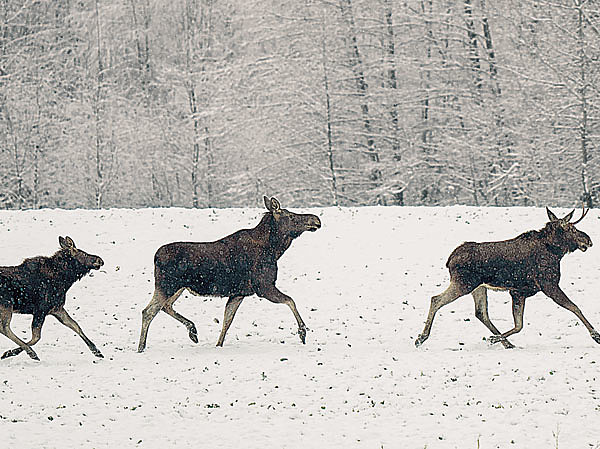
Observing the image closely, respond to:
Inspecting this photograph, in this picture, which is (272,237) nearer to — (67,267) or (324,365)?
(324,365)

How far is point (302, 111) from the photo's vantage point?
32.4 m

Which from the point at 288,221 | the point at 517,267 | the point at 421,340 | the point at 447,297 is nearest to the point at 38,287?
the point at 288,221

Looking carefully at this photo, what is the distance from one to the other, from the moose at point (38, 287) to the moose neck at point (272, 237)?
257cm

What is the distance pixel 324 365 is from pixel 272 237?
277cm

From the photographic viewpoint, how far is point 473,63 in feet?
107

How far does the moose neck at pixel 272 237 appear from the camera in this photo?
1344 centimetres

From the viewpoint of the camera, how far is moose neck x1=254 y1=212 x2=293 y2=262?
1344 centimetres

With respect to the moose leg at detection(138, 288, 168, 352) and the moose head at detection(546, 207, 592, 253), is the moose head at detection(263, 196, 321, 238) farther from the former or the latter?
the moose head at detection(546, 207, 592, 253)

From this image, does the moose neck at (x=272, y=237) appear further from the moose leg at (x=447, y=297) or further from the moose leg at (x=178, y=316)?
the moose leg at (x=447, y=297)

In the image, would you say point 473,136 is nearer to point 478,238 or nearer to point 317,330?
point 478,238

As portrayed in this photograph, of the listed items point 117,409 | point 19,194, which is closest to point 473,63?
point 19,194

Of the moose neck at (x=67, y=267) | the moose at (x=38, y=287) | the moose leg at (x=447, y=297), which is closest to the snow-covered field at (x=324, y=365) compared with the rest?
the moose leg at (x=447, y=297)

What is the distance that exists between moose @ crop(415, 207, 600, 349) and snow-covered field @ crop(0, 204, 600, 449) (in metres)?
0.77

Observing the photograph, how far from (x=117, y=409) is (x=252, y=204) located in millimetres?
26658
